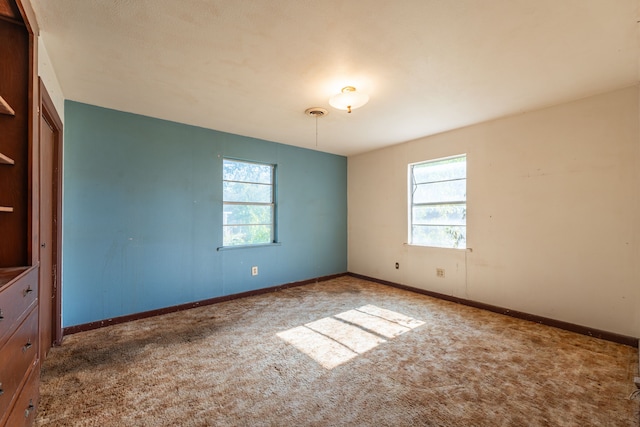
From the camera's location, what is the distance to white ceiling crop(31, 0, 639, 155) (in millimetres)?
1683

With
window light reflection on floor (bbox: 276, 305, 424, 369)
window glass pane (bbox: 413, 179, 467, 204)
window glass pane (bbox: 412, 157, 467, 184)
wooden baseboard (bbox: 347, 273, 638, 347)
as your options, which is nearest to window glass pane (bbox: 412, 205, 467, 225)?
window glass pane (bbox: 413, 179, 467, 204)

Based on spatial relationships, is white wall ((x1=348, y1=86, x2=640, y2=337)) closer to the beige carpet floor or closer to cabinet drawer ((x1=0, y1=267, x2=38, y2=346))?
the beige carpet floor

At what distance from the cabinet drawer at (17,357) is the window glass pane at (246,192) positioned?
2643mm

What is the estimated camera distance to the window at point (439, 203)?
3.95 meters

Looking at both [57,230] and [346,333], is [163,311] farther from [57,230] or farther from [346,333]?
[346,333]

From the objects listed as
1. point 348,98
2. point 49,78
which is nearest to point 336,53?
point 348,98

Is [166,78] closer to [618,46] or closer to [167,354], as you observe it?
[167,354]

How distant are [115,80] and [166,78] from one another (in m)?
0.46

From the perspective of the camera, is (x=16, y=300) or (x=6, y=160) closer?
(x=16, y=300)

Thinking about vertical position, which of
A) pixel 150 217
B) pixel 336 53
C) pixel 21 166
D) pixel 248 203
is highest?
pixel 336 53

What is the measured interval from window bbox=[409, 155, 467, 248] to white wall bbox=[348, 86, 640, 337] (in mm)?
124

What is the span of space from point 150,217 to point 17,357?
7.55 ft

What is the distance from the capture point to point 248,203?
4316 millimetres

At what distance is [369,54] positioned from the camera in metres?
2.11
